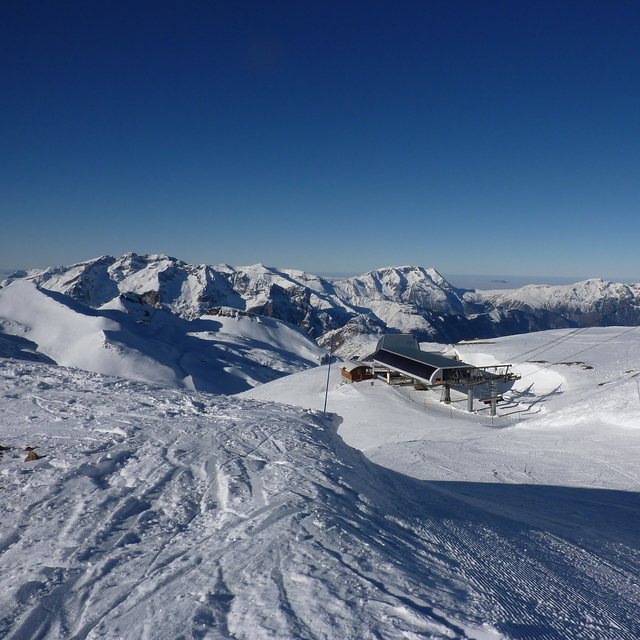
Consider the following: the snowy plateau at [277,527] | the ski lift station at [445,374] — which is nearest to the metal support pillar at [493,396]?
the ski lift station at [445,374]

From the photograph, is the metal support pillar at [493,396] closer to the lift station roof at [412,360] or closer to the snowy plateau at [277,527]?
the lift station roof at [412,360]

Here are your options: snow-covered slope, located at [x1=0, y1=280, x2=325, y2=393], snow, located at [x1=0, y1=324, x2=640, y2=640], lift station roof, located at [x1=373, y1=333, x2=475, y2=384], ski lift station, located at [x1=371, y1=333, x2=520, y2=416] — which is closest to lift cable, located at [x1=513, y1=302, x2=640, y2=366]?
A: ski lift station, located at [x1=371, y1=333, x2=520, y2=416]

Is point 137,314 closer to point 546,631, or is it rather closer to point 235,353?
point 235,353

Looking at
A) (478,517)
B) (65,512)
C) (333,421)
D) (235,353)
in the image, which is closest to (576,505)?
(478,517)

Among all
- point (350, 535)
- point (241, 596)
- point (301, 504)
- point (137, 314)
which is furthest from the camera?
point (137, 314)

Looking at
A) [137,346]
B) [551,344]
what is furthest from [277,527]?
[137,346]

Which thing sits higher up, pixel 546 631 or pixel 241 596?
pixel 241 596

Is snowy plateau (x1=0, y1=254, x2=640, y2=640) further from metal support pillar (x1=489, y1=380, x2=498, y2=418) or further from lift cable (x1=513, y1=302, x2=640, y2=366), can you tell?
lift cable (x1=513, y1=302, x2=640, y2=366)
